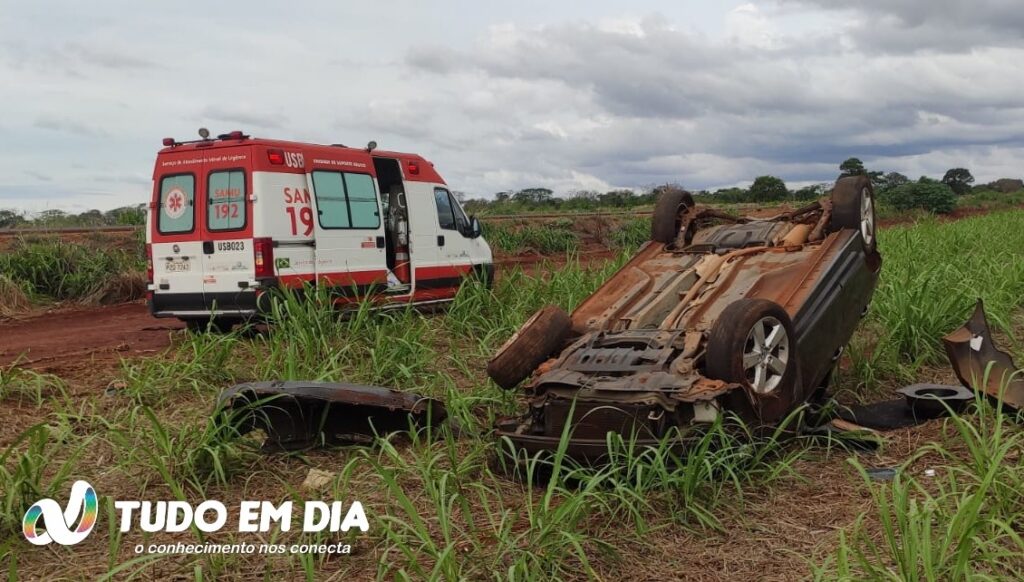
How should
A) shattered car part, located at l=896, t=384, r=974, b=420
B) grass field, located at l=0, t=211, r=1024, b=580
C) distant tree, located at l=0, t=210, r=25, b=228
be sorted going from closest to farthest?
1. grass field, located at l=0, t=211, r=1024, b=580
2. shattered car part, located at l=896, t=384, r=974, b=420
3. distant tree, located at l=0, t=210, r=25, b=228

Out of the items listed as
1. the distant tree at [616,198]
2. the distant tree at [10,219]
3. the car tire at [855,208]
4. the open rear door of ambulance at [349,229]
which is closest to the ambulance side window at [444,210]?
the open rear door of ambulance at [349,229]

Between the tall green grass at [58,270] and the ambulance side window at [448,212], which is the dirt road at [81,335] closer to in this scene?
the tall green grass at [58,270]

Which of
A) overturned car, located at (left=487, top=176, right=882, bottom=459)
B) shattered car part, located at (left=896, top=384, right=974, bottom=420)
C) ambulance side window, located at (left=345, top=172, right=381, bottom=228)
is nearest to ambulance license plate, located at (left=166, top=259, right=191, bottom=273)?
ambulance side window, located at (left=345, top=172, right=381, bottom=228)

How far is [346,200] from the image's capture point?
9.54 metres

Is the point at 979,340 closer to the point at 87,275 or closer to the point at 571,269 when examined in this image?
the point at 571,269

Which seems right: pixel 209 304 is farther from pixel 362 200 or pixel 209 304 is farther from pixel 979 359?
pixel 979 359

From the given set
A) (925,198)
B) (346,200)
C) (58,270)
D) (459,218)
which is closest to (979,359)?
(346,200)

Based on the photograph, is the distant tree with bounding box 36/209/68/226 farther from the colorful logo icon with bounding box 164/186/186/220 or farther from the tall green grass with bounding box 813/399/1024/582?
the tall green grass with bounding box 813/399/1024/582

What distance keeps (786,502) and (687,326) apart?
129 centimetres

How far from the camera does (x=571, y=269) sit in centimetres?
923

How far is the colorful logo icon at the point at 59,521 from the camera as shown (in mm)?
3844

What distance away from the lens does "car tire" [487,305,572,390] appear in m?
4.96

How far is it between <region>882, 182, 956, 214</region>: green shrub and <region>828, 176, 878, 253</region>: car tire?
3287cm

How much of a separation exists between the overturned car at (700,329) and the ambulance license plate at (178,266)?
5156mm
